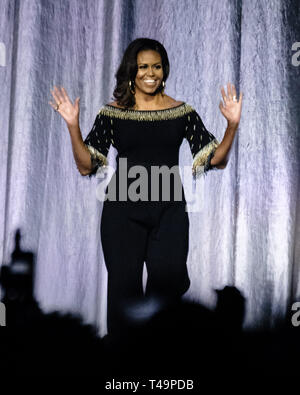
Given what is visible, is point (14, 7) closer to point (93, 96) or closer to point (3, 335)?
point (93, 96)

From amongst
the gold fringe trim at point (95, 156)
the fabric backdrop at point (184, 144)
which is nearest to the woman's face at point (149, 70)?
the gold fringe trim at point (95, 156)

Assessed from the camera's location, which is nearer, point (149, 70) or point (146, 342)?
point (149, 70)

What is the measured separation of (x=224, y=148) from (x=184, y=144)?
0.53 m

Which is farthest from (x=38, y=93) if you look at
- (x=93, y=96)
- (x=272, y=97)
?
(x=272, y=97)

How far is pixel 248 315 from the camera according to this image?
206 centimetres

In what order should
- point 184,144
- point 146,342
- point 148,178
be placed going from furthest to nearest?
point 184,144 < point 146,342 < point 148,178

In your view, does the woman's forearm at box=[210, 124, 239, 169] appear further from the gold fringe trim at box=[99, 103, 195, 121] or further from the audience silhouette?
the audience silhouette

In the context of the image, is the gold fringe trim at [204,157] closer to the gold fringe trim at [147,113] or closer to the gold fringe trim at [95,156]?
the gold fringe trim at [147,113]

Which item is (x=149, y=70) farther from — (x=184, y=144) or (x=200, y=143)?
(x=184, y=144)

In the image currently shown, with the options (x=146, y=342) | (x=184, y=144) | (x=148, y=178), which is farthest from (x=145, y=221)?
(x=184, y=144)

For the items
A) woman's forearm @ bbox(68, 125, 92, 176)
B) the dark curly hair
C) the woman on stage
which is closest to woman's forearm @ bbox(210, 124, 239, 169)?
the woman on stage

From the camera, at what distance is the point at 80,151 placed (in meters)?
1.55

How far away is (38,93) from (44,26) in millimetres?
296

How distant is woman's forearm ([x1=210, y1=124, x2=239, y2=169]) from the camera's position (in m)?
1.56
